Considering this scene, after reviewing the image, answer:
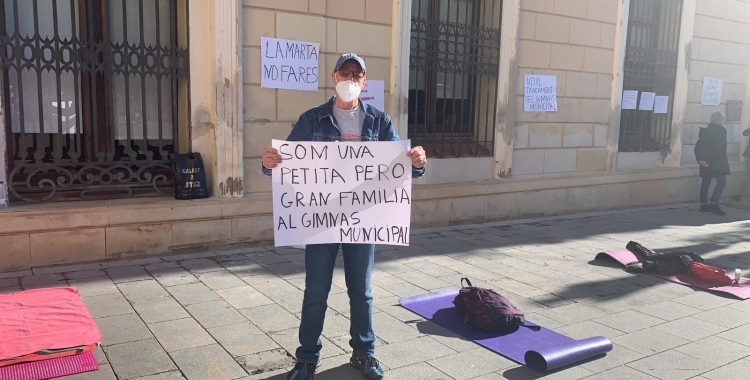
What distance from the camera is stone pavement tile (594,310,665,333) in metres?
4.55

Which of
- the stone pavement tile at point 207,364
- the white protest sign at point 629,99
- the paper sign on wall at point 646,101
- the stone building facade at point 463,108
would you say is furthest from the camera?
the paper sign on wall at point 646,101

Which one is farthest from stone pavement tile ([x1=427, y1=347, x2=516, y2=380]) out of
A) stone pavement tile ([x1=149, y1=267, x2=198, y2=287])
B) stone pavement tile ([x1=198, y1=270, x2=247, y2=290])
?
stone pavement tile ([x1=149, y1=267, x2=198, y2=287])

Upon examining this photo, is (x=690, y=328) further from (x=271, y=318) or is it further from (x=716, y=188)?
(x=716, y=188)

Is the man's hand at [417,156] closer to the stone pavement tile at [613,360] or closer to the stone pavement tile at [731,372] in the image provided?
the stone pavement tile at [613,360]

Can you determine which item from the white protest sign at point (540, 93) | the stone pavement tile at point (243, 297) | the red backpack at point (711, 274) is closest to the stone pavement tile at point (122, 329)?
the stone pavement tile at point (243, 297)

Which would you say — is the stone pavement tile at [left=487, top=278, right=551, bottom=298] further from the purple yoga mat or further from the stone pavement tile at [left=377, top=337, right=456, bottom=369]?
the stone pavement tile at [left=377, top=337, right=456, bottom=369]

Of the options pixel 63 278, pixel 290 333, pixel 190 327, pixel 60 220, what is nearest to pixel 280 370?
pixel 290 333

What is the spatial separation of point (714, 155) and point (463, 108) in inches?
201

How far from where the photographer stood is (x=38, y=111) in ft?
18.8

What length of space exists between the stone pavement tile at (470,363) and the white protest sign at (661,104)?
8.49 m

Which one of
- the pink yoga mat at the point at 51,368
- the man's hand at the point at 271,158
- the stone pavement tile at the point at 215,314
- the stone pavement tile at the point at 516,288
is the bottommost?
the stone pavement tile at the point at 516,288

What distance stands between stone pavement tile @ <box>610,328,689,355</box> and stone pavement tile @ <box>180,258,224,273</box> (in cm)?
369

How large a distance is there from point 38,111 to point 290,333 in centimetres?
368

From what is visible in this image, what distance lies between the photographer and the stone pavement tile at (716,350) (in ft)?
13.1
